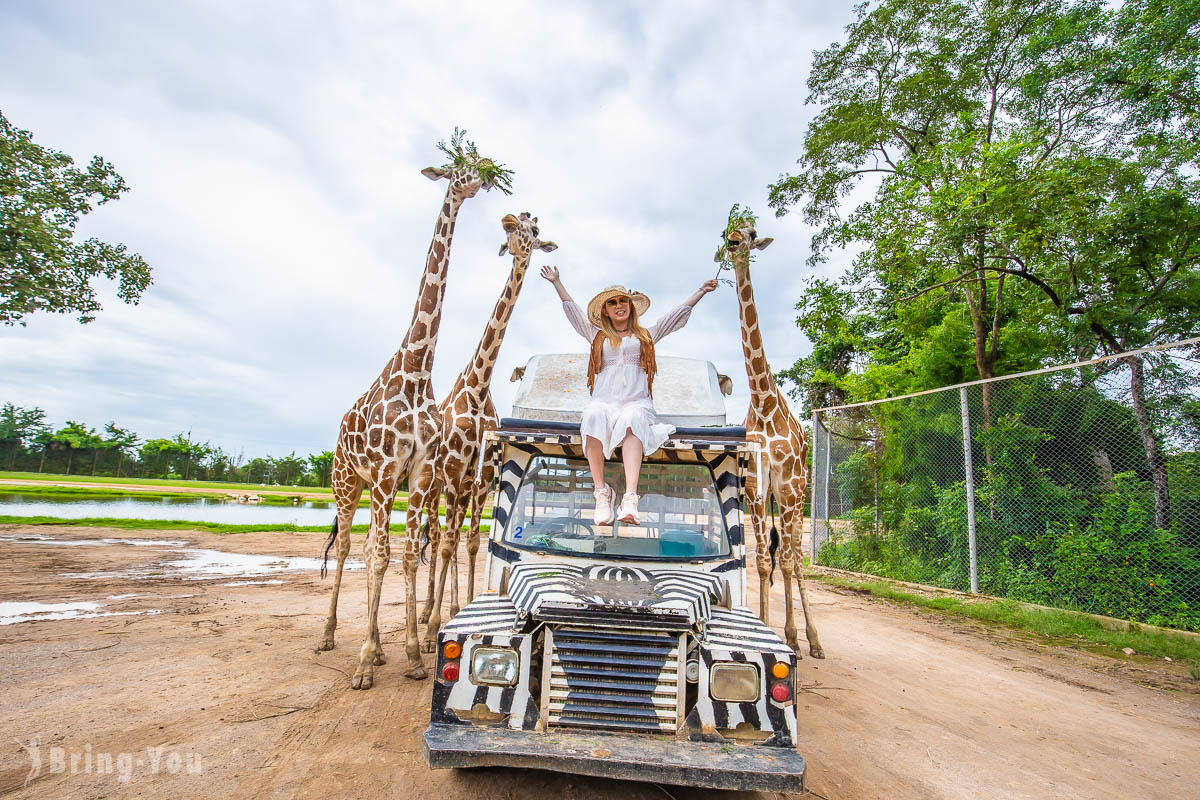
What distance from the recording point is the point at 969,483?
924 cm

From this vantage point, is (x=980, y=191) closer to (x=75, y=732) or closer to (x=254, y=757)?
(x=254, y=757)

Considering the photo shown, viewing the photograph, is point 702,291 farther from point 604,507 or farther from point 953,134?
point 953,134

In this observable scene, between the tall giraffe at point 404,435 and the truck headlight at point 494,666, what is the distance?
2.38 meters

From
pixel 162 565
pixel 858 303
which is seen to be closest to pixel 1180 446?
pixel 858 303

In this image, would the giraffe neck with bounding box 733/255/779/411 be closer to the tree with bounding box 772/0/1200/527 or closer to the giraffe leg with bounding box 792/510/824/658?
the giraffe leg with bounding box 792/510/824/658

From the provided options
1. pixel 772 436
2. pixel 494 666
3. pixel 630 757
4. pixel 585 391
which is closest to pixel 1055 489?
pixel 772 436

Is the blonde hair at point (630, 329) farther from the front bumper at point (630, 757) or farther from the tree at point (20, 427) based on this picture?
the tree at point (20, 427)

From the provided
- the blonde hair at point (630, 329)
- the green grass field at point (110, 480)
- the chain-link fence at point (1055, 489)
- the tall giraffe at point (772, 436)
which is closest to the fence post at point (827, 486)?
the chain-link fence at point (1055, 489)

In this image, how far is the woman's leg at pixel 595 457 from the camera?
13.8ft

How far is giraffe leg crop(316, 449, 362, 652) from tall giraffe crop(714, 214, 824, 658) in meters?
4.18

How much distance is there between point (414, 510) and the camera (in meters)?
5.52

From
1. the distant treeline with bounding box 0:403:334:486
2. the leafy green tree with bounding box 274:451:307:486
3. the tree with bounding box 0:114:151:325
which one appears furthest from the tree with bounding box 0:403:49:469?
the tree with bounding box 0:114:151:325

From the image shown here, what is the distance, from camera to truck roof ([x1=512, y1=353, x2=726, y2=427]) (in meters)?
7.97

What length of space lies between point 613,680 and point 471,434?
3832 millimetres
